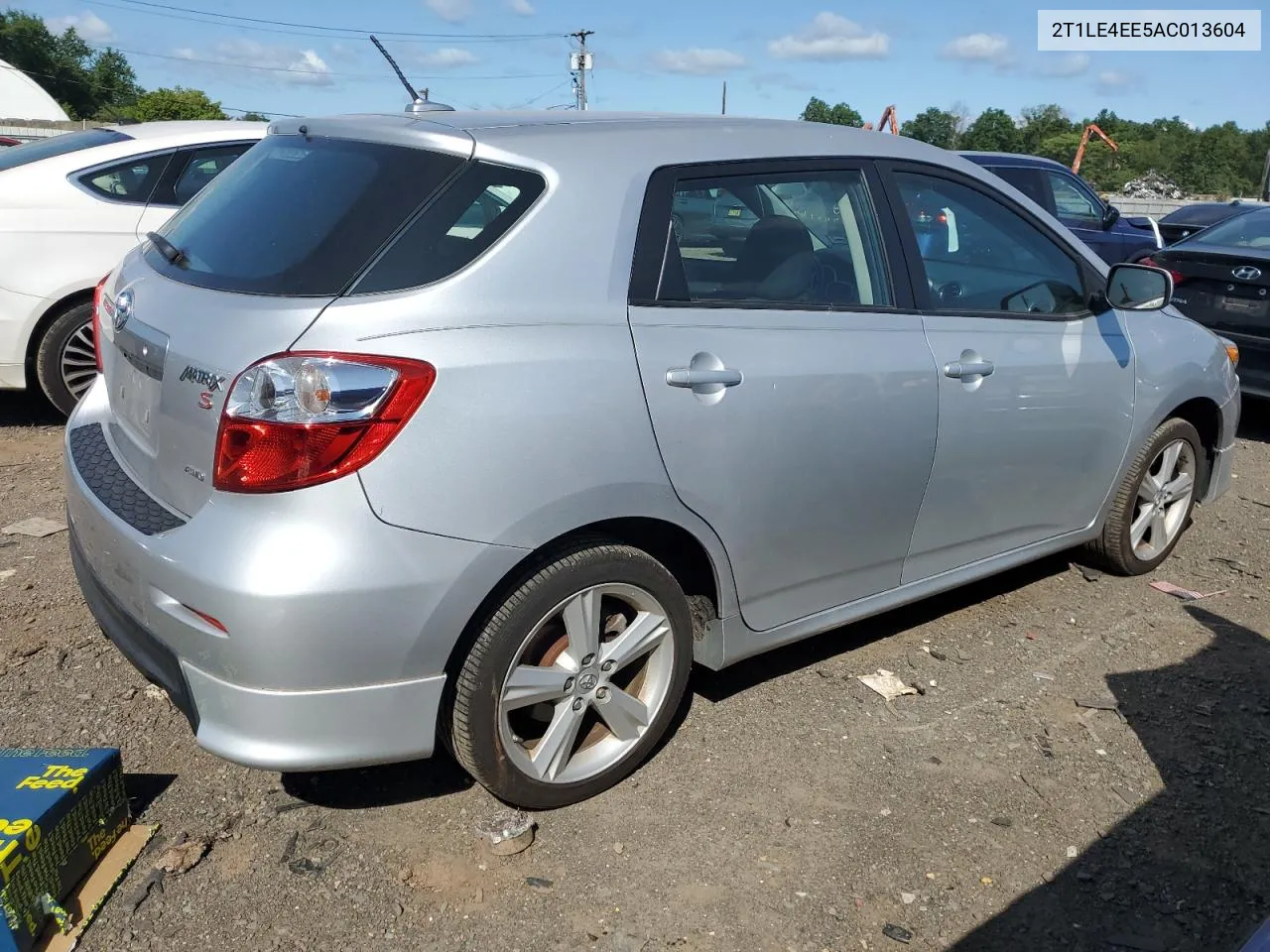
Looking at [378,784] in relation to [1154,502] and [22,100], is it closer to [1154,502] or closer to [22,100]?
[1154,502]

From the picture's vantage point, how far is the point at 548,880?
9.02 ft

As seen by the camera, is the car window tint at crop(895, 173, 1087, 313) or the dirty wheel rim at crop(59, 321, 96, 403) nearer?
the car window tint at crop(895, 173, 1087, 313)

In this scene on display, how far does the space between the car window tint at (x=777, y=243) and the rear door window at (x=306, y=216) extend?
2.24 feet

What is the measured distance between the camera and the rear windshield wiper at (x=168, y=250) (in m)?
3.01

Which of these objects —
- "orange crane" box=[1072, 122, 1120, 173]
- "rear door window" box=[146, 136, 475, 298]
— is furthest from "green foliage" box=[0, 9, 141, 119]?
"rear door window" box=[146, 136, 475, 298]

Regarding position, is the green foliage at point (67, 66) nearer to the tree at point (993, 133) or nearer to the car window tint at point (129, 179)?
the tree at point (993, 133)

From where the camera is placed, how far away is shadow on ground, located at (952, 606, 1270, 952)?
8.67 feet

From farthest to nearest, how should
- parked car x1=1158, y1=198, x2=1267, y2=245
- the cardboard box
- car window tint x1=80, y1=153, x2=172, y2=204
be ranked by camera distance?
parked car x1=1158, y1=198, x2=1267, y2=245
car window tint x1=80, y1=153, x2=172, y2=204
the cardboard box

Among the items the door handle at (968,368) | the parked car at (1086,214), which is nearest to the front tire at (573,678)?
the door handle at (968,368)

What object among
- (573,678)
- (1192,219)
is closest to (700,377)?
(573,678)

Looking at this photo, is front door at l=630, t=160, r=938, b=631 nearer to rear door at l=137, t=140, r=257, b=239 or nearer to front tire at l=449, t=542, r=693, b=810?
front tire at l=449, t=542, r=693, b=810

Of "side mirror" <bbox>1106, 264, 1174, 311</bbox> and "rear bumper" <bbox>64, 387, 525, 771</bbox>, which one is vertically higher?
"side mirror" <bbox>1106, 264, 1174, 311</bbox>

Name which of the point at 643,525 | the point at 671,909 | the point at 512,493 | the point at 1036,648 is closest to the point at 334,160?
the point at 512,493

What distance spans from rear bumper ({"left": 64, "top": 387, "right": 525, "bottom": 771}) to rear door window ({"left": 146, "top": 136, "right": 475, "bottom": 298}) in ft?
1.84
